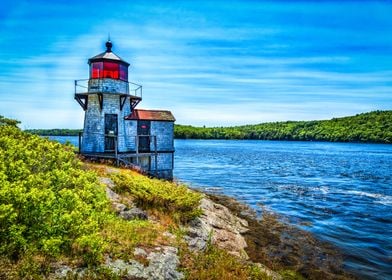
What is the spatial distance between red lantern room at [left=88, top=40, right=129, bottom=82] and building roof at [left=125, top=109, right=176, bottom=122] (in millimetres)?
3929

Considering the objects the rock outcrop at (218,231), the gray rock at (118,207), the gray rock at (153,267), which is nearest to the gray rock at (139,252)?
the gray rock at (153,267)

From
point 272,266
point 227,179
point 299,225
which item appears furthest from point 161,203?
point 227,179

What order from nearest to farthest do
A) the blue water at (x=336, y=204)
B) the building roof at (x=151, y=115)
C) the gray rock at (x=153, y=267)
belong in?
1. the gray rock at (x=153, y=267)
2. the blue water at (x=336, y=204)
3. the building roof at (x=151, y=115)

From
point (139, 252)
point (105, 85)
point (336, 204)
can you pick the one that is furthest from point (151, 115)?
point (139, 252)

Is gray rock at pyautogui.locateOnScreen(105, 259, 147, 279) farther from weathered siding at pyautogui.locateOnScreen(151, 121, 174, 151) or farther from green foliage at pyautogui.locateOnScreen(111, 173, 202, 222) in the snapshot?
weathered siding at pyautogui.locateOnScreen(151, 121, 174, 151)

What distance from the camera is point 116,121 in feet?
97.5

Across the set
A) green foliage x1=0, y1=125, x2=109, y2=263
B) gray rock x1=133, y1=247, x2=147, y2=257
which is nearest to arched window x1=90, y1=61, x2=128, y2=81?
green foliage x1=0, y1=125, x2=109, y2=263

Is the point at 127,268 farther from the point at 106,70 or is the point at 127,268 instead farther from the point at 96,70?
the point at 96,70

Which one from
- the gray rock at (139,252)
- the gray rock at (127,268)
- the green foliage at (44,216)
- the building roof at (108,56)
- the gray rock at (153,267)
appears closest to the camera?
the green foliage at (44,216)

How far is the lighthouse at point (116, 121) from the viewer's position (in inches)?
1117

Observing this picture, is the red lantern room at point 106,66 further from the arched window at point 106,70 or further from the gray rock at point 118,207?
the gray rock at point 118,207

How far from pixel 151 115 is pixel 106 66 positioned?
258 inches

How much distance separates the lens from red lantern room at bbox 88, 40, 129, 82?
28188mm

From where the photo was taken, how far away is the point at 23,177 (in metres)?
9.34
